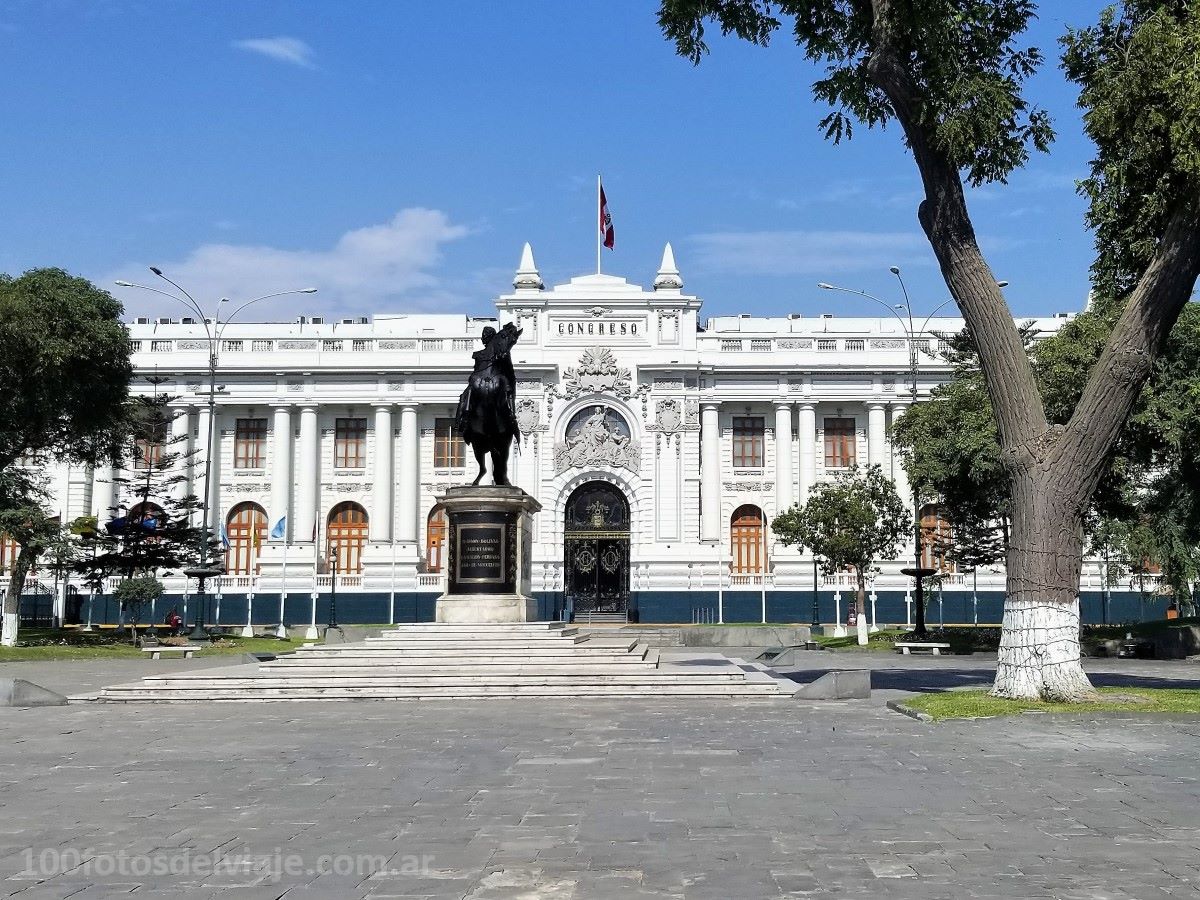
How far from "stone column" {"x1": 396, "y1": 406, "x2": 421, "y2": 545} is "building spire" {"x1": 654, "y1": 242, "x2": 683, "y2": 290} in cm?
1353

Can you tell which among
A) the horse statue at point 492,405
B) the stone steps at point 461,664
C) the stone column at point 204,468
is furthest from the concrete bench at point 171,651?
the stone column at point 204,468

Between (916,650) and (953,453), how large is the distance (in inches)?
229

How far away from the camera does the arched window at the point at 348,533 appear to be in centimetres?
6062

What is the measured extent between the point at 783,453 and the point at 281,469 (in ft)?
80.8

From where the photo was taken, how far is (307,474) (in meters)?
60.2

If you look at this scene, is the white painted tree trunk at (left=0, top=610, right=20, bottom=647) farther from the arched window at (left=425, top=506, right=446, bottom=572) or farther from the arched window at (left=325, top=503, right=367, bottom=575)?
the arched window at (left=325, top=503, right=367, bottom=575)

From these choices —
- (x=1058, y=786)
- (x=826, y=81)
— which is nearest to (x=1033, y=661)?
(x=1058, y=786)

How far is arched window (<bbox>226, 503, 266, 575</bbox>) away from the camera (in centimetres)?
5884

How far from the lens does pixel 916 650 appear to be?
3525 centimetres

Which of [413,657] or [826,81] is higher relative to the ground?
[826,81]

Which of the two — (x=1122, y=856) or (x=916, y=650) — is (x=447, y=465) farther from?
(x=1122, y=856)

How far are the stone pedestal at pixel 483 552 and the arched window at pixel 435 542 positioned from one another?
107ft

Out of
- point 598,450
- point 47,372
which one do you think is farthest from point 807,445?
point 47,372

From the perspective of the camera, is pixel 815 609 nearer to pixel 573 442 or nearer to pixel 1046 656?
pixel 573 442
